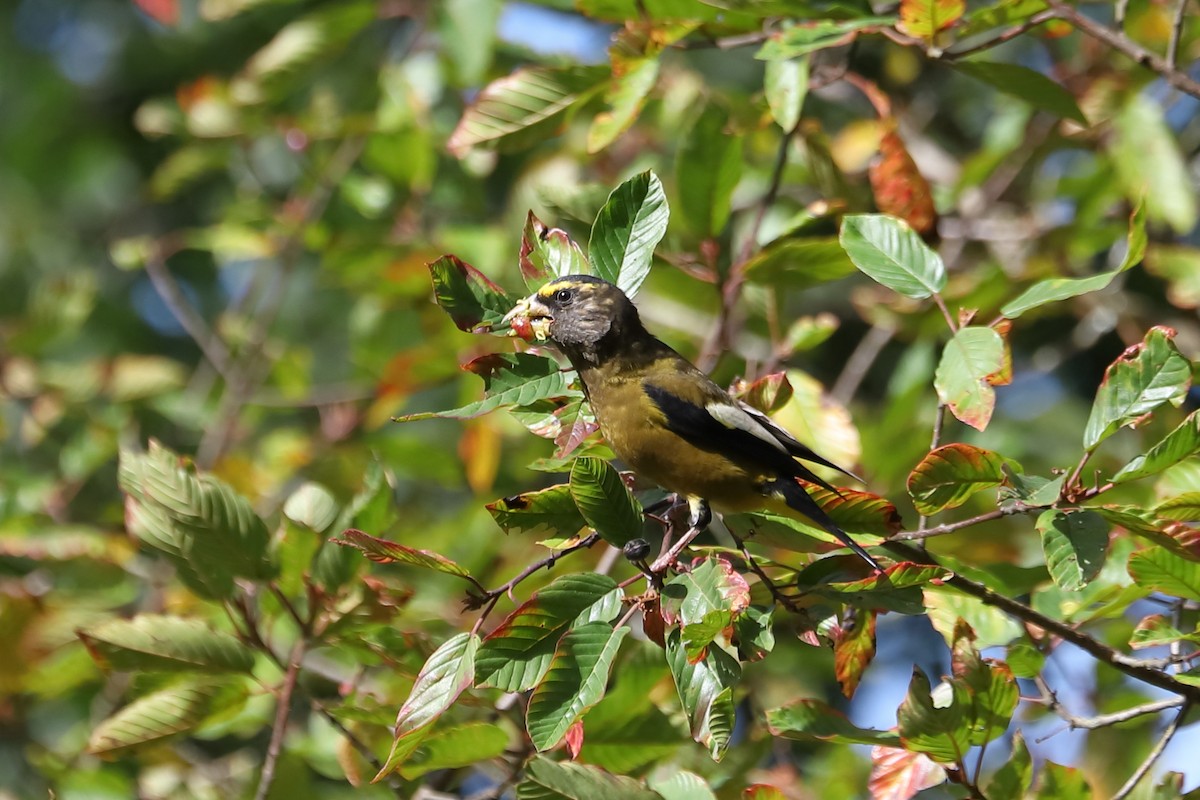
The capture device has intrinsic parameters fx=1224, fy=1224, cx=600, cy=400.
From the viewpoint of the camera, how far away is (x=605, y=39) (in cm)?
592

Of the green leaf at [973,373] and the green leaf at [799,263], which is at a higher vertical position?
the green leaf at [973,373]

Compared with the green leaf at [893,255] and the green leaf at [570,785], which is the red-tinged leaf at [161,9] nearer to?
the green leaf at [893,255]

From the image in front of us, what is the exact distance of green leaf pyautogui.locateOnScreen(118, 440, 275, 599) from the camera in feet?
7.91

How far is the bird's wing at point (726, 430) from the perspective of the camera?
7.31ft

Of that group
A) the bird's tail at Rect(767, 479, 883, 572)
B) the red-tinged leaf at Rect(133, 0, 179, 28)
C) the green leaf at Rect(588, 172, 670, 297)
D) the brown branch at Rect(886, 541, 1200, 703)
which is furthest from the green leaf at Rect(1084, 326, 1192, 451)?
the red-tinged leaf at Rect(133, 0, 179, 28)

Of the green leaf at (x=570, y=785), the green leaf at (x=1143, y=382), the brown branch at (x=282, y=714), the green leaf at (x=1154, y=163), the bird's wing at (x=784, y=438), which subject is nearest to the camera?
the green leaf at (x=1143, y=382)

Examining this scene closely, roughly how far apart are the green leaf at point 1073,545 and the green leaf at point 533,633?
672mm

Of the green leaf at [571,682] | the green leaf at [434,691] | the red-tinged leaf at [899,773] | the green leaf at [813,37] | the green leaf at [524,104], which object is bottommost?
the red-tinged leaf at [899,773]

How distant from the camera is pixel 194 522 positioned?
2410mm

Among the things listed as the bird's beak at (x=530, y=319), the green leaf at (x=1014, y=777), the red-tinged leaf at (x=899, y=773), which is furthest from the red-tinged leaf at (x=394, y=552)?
the green leaf at (x=1014, y=777)

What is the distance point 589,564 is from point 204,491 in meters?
1.25

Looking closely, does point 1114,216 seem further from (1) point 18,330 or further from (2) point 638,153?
(1) point 18,330

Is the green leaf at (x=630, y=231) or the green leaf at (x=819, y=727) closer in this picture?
the green leaf at (x=819, y=727)

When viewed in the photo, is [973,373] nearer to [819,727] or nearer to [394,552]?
[819,727]
